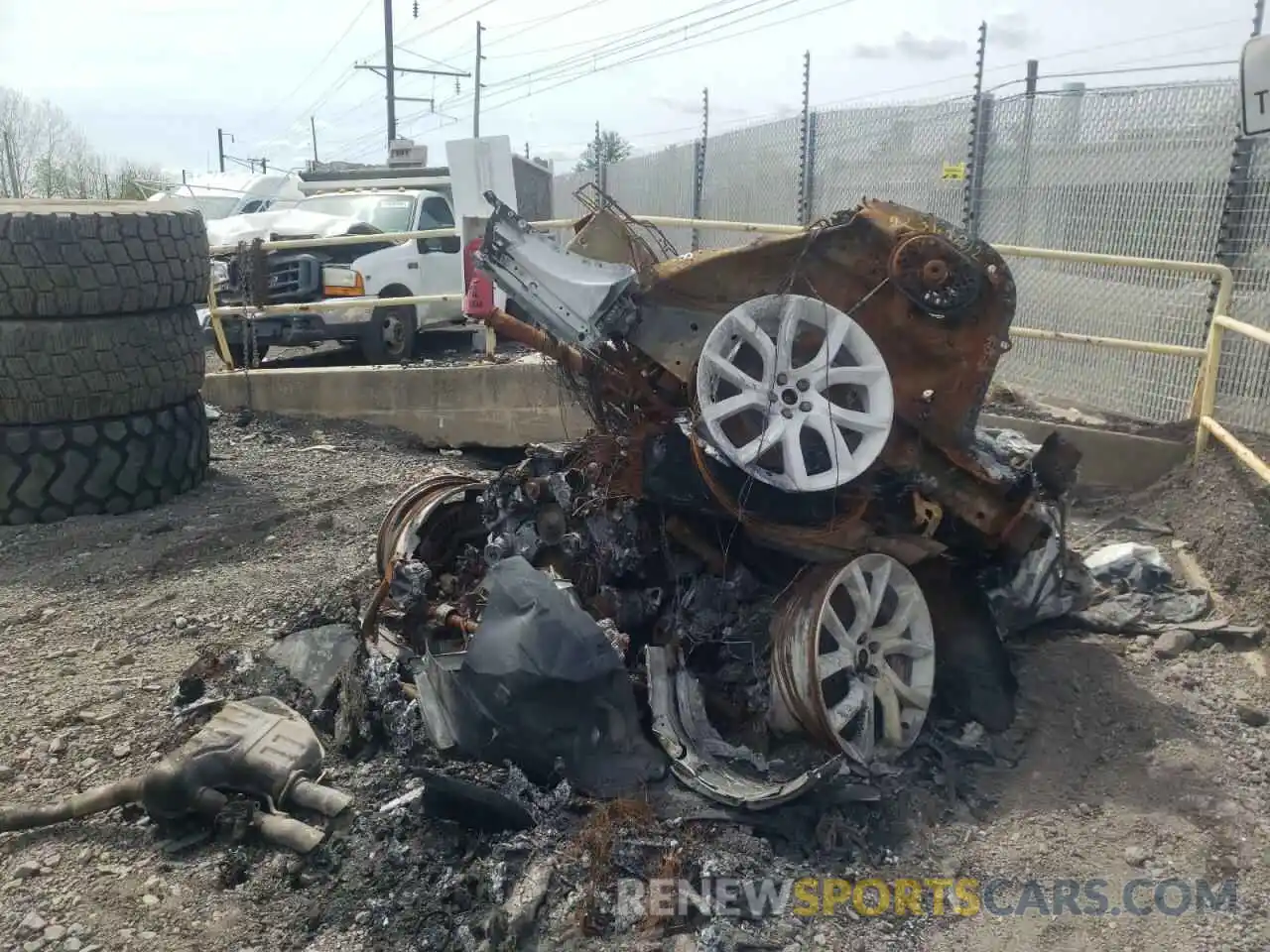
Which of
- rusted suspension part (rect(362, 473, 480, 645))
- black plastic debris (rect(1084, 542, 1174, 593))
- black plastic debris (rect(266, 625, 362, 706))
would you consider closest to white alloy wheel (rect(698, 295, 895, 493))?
rusted suspension part (rect(362, 473, 480, 645))

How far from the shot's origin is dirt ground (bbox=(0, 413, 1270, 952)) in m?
2.89

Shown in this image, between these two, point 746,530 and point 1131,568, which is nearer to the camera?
point 746,530

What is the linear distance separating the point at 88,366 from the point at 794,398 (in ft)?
13.7

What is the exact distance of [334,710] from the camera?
13.2 ft

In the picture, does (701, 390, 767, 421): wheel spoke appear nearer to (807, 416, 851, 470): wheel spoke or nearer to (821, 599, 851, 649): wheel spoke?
(807, 416, 851, 470): wheel spoke

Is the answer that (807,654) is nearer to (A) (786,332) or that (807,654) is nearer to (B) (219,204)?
(A) (786,332)

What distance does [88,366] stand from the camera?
588cm

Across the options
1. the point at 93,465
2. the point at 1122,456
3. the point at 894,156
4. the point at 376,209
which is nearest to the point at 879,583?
the point at 1122,456

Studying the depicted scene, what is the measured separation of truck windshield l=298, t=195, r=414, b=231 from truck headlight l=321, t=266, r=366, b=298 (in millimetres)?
1797

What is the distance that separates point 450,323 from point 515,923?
9.37 meters

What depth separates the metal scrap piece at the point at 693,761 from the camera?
3264 millimetres

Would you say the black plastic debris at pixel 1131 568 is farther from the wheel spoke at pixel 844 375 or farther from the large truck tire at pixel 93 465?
the large truck tire at pixel 93 465

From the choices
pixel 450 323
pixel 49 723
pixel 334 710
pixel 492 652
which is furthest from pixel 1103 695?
pixel 450 323

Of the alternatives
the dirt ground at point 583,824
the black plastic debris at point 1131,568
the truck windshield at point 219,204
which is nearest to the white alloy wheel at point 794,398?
the dirt ground at point 583,824
